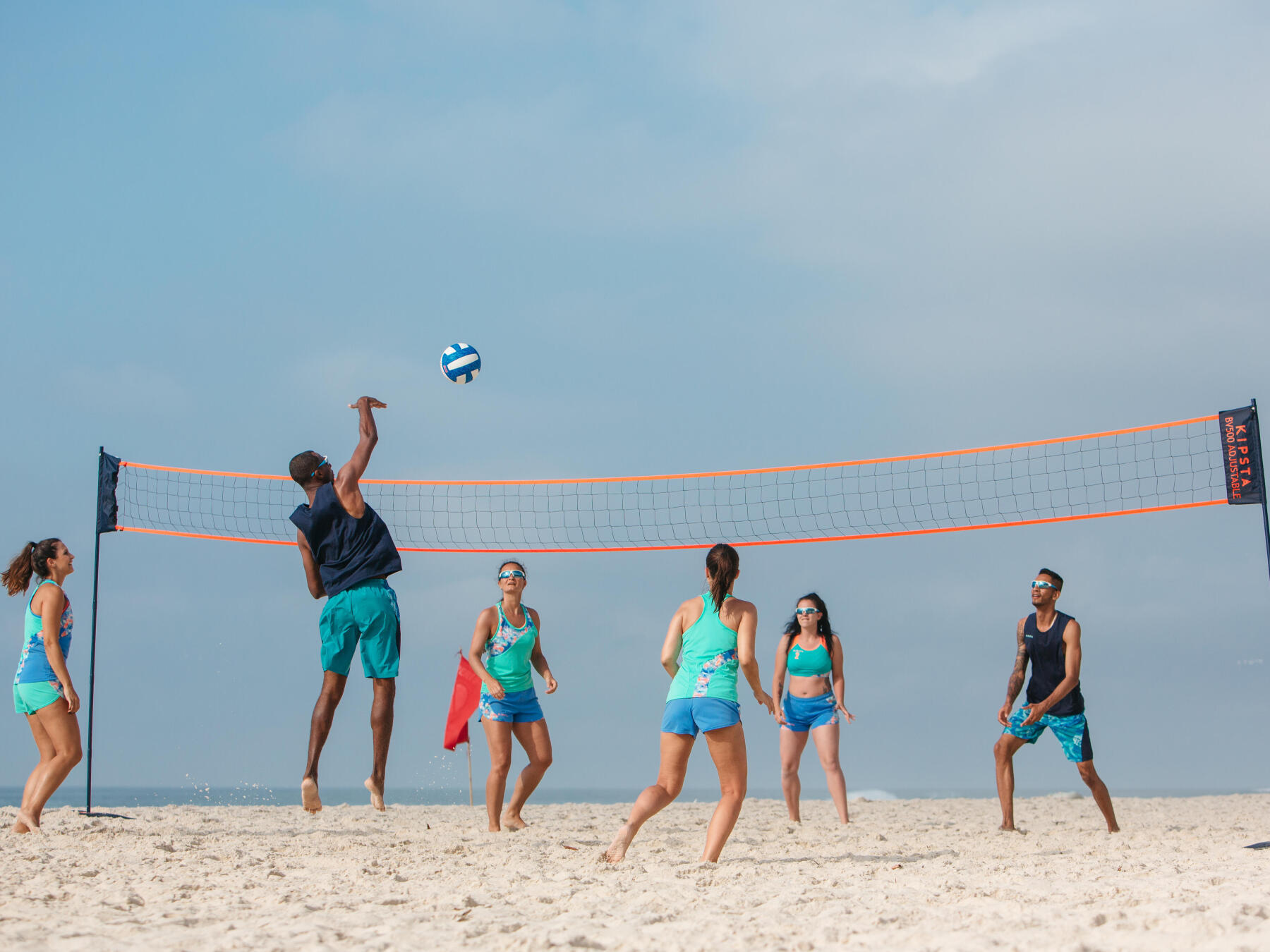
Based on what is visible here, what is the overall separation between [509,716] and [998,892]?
277 centimetres

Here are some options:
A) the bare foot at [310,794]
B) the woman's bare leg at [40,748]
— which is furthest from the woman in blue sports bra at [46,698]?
the bare foot at [310,794]

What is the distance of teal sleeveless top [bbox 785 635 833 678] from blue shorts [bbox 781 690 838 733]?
131 millimetres

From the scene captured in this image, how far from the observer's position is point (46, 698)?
4.96 metres

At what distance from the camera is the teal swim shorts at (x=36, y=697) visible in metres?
4.96

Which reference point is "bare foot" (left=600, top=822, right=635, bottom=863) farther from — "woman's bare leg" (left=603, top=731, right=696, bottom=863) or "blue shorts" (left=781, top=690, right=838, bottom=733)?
"blue shorts" (left=781, top=690, right=838, bottom=733)

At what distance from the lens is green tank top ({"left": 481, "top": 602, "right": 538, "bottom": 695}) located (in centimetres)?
545

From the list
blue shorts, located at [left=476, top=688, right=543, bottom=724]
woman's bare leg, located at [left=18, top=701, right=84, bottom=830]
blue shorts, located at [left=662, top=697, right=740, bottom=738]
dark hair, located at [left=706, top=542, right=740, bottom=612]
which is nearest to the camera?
blue shorts, located at [left=662, top=697, right=740, bottom=738]

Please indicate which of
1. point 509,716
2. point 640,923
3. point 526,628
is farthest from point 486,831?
point 640,923

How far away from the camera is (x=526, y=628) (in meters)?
5.55

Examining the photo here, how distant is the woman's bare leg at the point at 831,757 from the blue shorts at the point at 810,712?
0.12 ft

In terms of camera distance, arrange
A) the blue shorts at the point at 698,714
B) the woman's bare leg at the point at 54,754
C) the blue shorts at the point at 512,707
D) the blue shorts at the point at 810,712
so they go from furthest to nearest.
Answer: the blue shorts at the point at 810,712, the blue shorts at the point at 512,707, the woman's bare leg at the point at 54,754, the blue shorts at the point at 698,714

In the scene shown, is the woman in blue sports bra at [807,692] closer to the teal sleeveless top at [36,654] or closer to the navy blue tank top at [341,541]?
the navy blue tank top at [341,541]

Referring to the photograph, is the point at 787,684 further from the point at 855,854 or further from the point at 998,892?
the point at 998,892

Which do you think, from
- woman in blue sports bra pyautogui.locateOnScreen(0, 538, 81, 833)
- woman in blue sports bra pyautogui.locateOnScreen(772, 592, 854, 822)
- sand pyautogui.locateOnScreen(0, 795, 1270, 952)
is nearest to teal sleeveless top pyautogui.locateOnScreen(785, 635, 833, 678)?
woman in blue sports bra pyautogui.locateOnScreen(772, 592, 854, 822)
